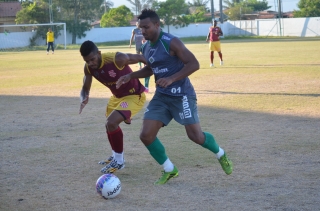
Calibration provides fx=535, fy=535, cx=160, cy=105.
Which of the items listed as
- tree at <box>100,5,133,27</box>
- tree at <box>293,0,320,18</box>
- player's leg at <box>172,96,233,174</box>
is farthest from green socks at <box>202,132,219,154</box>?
tree at <box>293,0,320,18</box>

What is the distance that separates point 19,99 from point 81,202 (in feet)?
33.4

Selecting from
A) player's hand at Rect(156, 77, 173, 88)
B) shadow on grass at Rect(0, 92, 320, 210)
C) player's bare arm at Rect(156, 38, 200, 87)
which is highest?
player's bare arm at Rect(156, 38, 200, 87)

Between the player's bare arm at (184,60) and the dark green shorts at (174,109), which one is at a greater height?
the player's bare arm at (184,60)

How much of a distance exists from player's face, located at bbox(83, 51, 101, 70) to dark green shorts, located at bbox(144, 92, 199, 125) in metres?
0.92

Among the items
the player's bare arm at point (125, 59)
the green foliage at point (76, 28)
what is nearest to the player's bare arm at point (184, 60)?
the player's bare arm at point (125, 59)

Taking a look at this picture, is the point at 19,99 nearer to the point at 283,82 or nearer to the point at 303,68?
the point at 283,82

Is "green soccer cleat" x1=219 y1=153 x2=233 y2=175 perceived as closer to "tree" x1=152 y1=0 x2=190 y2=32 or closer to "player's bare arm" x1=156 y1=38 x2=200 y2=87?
"player's bare arm" x1=156 y1=38 x2=200 y2=87

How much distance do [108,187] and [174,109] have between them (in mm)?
1240

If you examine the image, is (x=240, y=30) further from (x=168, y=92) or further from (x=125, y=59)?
(x=168, y=92)

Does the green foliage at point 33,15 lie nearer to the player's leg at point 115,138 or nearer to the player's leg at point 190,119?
the player's leg at point 115,138

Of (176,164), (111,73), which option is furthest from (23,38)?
(176,164)

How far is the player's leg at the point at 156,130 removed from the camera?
6273 mm

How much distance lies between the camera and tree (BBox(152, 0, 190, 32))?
2891 inches

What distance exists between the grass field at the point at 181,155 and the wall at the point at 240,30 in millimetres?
47809
